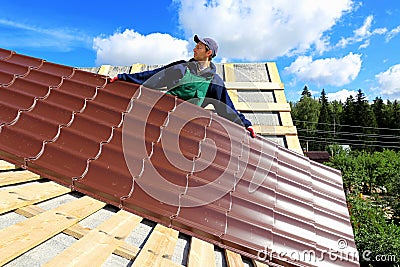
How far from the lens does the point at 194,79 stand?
3695 mm

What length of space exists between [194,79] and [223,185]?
4.63 ft

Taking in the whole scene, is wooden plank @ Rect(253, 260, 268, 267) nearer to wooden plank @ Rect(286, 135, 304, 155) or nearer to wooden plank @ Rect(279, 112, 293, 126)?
wooden plank @ Rect(286, 135, 304, 155)

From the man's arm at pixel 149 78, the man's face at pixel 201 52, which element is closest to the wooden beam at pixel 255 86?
the man's face at pixel 201 52

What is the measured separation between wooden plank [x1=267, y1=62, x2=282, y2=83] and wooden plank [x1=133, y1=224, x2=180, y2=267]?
12.4 ft

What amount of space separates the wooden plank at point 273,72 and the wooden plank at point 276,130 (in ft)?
3.16

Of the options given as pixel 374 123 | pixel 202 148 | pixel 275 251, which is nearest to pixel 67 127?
pixel 202 148

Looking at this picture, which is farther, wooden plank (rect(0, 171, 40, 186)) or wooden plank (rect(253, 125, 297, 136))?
wooden plank (rect(253, 125, 297, 136))

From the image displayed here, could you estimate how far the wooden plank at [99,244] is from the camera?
148 centimetres

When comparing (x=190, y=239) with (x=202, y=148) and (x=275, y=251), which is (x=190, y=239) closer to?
(x=275, y=251)

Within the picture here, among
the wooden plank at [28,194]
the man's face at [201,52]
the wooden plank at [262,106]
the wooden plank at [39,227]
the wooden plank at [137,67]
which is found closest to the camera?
the wooden plank at [39,227]

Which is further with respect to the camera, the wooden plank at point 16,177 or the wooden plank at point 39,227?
the wooden plank at point 16,177

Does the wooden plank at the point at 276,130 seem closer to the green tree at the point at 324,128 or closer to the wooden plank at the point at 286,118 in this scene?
the wooden plank at the point at 286,118

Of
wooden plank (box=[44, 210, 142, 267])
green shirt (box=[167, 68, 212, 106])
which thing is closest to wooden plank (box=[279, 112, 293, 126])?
green shirt (box=[167, 68, 212, 106])

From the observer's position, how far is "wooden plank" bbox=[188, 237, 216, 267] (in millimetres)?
1809
